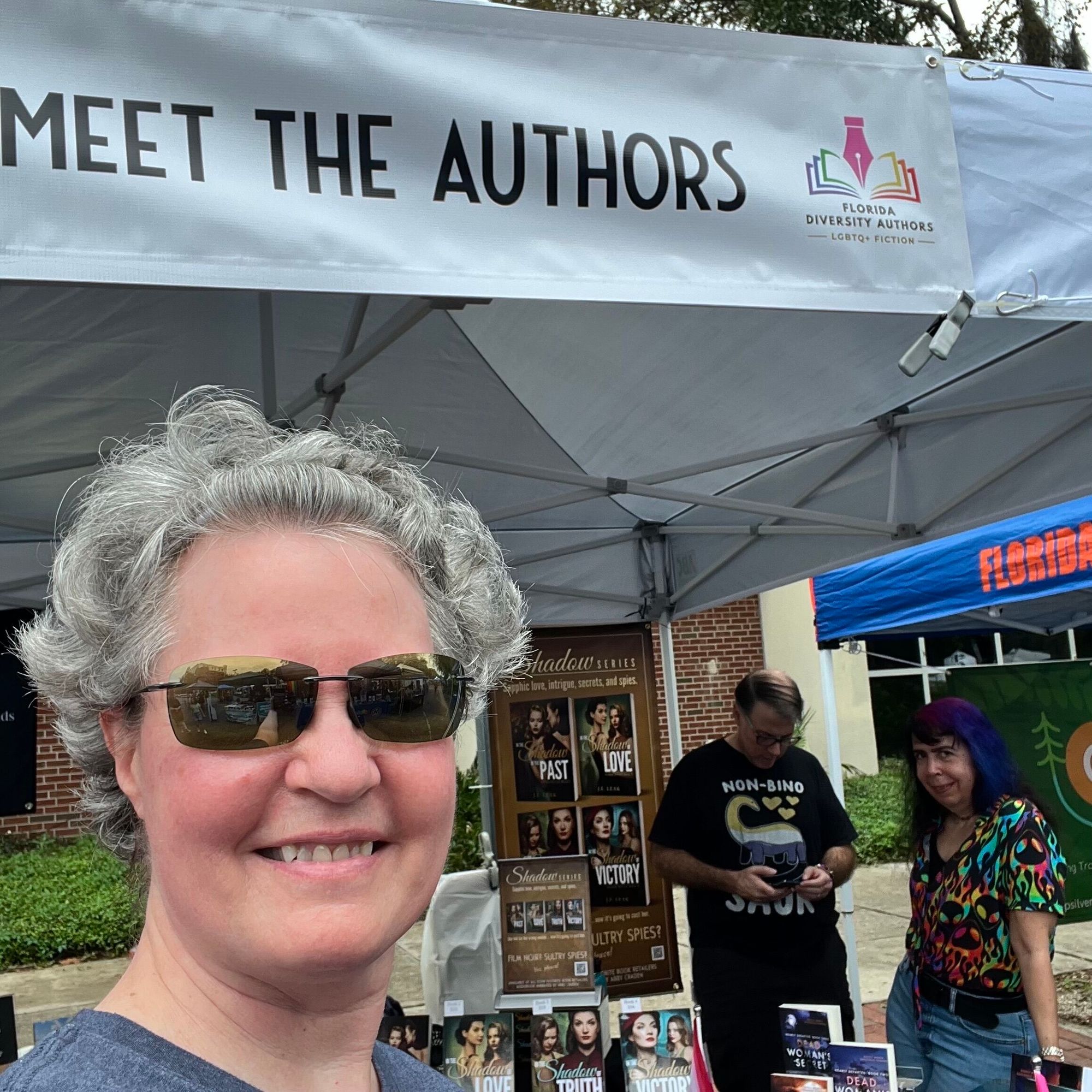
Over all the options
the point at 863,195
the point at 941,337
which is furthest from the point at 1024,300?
the point at 863,195

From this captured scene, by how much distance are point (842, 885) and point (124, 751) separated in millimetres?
3892

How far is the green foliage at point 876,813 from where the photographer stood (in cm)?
1122

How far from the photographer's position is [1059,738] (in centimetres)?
555

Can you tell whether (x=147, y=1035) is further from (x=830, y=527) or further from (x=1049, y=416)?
(x=830, y=527)

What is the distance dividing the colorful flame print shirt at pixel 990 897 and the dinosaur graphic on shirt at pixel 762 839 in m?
0.75

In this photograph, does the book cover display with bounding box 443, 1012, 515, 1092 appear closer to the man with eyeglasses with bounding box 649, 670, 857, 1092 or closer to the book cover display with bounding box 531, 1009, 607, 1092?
the book cover display with bounding box 531, 1009, 607, 1092

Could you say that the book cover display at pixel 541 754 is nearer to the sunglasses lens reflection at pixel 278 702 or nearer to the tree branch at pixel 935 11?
the sunglasses lens reflection at pixel 278 702

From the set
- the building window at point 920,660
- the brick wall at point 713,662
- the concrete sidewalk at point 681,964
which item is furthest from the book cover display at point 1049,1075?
the building window at point 920,660

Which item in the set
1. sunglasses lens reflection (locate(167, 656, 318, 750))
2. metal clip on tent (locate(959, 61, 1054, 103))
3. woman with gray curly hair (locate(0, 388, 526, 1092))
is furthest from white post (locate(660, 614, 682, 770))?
sunglasses lens reflection (locate(167, 656, 318, 750))

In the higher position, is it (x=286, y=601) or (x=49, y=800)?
(x=286, y=601)

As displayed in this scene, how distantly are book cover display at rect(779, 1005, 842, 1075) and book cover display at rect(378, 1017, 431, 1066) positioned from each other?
105 centimetres

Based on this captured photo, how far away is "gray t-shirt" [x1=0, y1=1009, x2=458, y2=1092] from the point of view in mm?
809

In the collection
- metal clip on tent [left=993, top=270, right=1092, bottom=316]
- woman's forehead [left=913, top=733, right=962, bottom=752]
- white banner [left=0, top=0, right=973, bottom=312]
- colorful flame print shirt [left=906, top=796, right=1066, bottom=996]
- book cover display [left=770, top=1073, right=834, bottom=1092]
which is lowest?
book cover display [left=770, top=1073, right=834, bottom=1092]

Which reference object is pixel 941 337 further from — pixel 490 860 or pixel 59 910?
pixel 59 910
